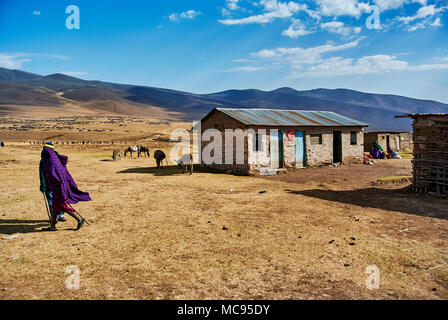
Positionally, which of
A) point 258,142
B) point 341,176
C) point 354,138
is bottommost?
point 341,176

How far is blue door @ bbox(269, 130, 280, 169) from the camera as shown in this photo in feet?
59.7

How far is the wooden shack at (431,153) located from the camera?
1110 cm

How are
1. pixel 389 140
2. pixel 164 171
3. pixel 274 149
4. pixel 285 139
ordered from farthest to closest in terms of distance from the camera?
1. pixel 389 140
2. pixel 164 171
3. pixel 285 139
4. pixel 274 149

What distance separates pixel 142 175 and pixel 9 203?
7672 millimetres

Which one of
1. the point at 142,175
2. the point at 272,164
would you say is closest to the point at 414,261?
the point at 272,164

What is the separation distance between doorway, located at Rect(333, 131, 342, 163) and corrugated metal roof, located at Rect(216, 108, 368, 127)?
2.78 ft

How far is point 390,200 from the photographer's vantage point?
1098 centimetres

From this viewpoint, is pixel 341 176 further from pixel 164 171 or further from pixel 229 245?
pixel 229 245

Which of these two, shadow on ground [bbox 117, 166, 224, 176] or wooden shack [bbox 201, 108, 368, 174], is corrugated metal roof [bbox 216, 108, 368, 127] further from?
shadow on ground [bbox 117, 166, 224, 176]

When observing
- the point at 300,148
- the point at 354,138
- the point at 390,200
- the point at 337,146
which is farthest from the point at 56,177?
the point at 354,138

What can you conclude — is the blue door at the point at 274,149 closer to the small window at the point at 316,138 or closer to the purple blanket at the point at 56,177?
the small window at the point at 316,138

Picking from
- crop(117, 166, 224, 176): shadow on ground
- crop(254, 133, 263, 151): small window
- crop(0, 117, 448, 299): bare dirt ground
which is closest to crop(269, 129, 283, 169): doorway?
crop(254, 133, 263, 151): small window

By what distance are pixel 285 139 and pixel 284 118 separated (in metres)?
2.14
